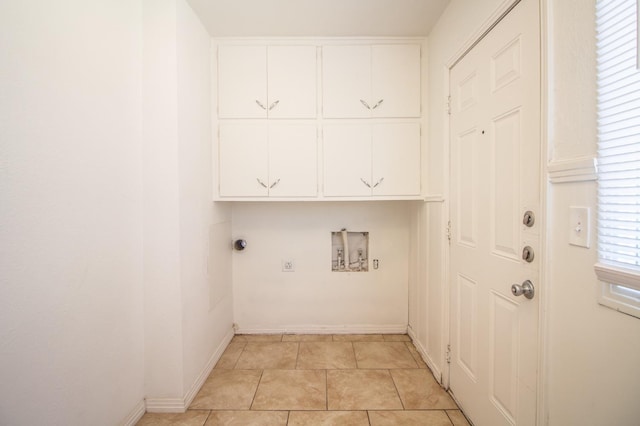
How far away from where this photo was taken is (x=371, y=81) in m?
2.11

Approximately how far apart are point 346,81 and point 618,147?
1.78m

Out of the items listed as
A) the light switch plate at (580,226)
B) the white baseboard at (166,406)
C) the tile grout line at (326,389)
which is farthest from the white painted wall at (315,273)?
the light switch plate at (580,226)

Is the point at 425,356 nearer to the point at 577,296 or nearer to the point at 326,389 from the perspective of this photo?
the point at 326,389

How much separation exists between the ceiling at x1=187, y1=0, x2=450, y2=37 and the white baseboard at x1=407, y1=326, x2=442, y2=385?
2.59 meters

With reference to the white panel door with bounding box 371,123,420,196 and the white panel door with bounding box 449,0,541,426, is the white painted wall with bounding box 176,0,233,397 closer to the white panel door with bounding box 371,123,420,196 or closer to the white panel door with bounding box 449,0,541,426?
the white panel door with bounding box 371,123,420,196

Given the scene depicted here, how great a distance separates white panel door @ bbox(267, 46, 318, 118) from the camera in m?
2.10

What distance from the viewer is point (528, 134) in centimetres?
107

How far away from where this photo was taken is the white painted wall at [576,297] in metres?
0.73

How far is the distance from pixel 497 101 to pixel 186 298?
213 cm

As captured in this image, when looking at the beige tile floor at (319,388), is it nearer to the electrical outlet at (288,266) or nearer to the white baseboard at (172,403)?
the white baseboard at (172,403)

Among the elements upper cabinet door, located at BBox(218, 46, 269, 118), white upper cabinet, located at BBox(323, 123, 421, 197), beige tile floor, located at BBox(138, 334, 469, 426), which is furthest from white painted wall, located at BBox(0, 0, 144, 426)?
white upper cabinet, located at BBox(323, 123, 421, 197)

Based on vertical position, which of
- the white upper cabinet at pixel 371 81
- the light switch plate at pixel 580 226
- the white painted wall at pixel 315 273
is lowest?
the white painted wall at pixel 315 273

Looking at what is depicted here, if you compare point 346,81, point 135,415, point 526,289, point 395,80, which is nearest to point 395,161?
point 395,80

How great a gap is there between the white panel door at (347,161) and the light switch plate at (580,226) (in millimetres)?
1378
